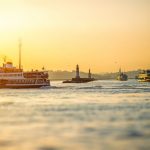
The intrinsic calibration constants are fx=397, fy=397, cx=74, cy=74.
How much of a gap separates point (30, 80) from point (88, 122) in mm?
100080

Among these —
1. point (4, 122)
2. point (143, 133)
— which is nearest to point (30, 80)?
point (4, 122)

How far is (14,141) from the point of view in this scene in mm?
22906

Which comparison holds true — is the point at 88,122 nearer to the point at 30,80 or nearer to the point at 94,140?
the point at 94,140

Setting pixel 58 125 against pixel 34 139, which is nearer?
pixel 34 139

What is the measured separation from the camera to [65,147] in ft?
69.4

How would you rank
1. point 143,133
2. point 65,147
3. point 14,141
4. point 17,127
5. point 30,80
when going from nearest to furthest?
point 65,147
point 14,141
point 143,133
point 17,127
point 30,80

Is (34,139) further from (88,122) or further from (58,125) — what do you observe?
(88,122)

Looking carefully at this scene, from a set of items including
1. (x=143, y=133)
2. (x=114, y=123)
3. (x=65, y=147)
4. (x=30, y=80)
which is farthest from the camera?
(x=30, y=80)

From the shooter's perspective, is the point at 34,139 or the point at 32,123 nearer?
the point at 34,139

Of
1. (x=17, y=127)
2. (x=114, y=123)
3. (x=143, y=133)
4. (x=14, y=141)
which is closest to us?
(x=14, y=141)

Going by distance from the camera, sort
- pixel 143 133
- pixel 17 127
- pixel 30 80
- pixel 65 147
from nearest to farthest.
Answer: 1. pixel 65 147
2. pixel 143 133
3. pixel 17 127
4. pixel 30 80

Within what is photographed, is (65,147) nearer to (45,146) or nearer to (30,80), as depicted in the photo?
(45,146)

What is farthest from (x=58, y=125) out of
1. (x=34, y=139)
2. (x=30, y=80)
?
(x=30, y=80)

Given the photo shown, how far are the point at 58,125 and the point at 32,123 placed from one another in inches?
100
